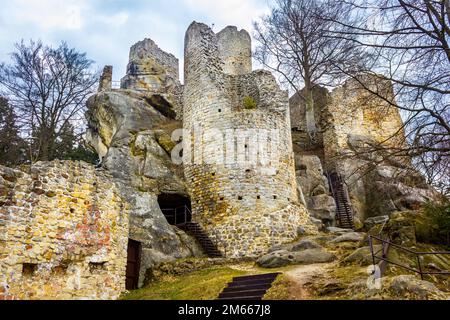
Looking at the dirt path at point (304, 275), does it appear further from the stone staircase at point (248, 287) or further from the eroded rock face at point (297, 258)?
the stone staircase at point (248, 287)

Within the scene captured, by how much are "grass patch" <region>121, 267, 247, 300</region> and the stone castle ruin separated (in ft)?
2.44

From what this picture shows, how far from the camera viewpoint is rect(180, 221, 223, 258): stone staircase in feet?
51.7

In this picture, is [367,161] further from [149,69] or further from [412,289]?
[149,69]

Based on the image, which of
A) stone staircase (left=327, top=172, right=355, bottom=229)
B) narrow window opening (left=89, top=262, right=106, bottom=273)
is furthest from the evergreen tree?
stone staircase (left=327, top=172, right=355, bottom=229)

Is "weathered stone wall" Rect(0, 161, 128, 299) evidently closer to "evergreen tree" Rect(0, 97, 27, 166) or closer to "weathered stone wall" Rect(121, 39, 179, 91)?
"evergreen tree" Rect(0, 97, 27, 166)

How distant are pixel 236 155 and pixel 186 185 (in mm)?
2922

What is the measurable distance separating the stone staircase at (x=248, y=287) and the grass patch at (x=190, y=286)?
23 centimetres

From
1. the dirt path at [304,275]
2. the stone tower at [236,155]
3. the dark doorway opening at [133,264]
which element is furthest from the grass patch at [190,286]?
the stone tower at [236,155]

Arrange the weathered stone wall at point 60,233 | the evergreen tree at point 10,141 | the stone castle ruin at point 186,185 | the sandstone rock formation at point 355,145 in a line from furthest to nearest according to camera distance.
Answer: the sandstone rock formation at point 355,145 < the evergreen tree at point 10,141 < the stone castle ruin at point 186,185 < the weathered stone wall at point 60,233

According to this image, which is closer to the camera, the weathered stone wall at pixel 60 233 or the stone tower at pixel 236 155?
the weathered stone wall at pixel 60 233

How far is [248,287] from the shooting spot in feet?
32.7

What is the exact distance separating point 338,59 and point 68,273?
7990mm

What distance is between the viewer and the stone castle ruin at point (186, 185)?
27.9 ft

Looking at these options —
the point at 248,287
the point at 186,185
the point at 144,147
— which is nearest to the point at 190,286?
the point at 248,287
